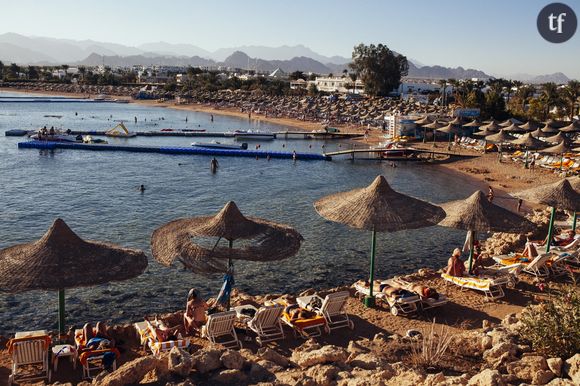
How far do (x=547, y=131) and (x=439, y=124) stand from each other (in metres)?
9.10

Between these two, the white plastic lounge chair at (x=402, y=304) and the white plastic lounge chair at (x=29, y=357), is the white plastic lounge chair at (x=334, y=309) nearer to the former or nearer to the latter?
the white plastic lounge chair at (x=402, y=304)

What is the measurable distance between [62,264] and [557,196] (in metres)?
12.4

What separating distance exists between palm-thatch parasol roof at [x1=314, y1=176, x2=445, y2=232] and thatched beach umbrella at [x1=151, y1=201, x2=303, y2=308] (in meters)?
1.37

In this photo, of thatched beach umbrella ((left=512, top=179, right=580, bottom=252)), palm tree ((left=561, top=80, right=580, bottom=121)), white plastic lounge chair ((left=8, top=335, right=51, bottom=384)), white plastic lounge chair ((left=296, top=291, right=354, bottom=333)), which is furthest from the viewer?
palm tree ((left=561, top=80, right=580, bottom=121))

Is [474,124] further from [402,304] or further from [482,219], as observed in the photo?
[402,304]

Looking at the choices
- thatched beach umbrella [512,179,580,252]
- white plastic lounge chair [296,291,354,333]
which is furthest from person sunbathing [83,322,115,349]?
thatched beach umbrella [512,179,580,252]

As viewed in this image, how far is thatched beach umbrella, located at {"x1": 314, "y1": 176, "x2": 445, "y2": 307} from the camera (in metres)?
11.6

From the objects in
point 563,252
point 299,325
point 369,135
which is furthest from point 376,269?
point 369,135

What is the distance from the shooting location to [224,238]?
11375 mm

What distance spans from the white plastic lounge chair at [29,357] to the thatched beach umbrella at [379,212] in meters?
6.28

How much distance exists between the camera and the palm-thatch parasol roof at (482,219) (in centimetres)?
1248

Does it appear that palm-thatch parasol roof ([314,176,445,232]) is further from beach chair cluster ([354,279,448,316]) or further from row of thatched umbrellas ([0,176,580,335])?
beach chair cluster ([354,279,448,316])

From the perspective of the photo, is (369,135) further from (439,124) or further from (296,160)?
(296,160)

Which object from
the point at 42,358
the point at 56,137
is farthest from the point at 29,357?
the point at 56,137
